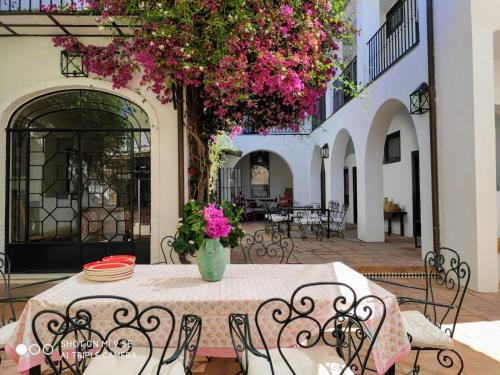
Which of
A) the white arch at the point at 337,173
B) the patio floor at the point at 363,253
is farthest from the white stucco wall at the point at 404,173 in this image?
the white arch at the point at 337,173

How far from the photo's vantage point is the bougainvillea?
120 inches

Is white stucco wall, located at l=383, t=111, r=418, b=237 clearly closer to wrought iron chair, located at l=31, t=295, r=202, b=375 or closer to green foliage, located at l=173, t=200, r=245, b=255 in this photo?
green foliage, located at l=173, t=200, r=245, b=255

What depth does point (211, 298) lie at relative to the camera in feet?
5.55

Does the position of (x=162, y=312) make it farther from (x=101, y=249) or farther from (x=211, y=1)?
(x=101, y=249)

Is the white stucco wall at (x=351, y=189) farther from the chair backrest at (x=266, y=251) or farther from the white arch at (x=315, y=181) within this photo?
the chair backrest at (x=266, y=251)

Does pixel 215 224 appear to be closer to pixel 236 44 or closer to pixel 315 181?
pixel 236 44

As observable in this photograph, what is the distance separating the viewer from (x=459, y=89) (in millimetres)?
4160

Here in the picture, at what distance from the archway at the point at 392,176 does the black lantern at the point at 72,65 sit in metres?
4.70

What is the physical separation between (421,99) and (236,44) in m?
3.02

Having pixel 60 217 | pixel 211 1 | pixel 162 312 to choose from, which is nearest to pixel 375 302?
pixel 162 312

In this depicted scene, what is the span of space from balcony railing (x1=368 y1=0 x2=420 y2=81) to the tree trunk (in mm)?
3419

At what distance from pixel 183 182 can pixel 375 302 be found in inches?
110

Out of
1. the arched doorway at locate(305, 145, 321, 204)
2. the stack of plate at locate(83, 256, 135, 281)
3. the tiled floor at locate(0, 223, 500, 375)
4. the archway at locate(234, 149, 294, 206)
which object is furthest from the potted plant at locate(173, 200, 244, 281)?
the archway at locate(234, 149, 294, 206)

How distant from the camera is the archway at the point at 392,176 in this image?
681cm
